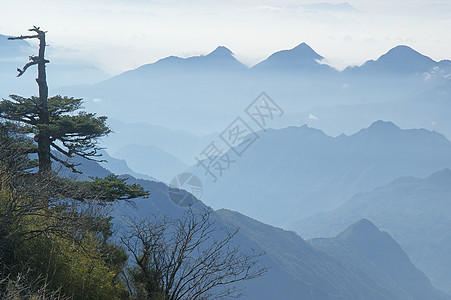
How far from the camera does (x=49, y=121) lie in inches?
997

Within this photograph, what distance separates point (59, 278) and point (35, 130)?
45.9ft

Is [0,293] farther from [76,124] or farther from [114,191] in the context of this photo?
[76,124]

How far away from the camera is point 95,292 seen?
12633mm

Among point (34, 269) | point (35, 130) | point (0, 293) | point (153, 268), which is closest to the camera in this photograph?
point (0, 293)

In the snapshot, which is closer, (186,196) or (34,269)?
(34,269)

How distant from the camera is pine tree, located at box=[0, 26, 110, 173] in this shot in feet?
79.6

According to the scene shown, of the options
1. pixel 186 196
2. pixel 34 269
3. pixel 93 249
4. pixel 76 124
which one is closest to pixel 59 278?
pixel 34 269

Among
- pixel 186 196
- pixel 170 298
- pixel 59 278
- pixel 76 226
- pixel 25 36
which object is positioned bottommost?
pixel 186 196

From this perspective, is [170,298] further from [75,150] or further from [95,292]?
[75,150]

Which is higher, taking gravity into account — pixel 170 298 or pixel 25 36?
pixel 25 36

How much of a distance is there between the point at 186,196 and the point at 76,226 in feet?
571

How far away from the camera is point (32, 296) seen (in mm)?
10469

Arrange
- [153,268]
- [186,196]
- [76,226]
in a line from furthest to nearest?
[186,196], [153,268], [76,226]

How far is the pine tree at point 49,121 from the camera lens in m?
24.2
